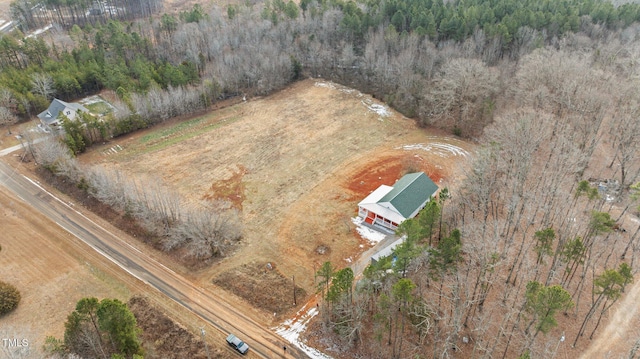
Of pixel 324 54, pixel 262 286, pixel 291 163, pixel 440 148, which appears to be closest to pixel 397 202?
pixel 262 286

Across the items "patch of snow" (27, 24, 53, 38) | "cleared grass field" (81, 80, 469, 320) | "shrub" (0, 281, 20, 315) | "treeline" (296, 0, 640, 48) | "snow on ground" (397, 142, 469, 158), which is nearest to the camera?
"shrub" (0, 281, 20, 315)

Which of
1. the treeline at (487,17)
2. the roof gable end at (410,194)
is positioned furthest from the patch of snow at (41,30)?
the roof gable end at (410,194)

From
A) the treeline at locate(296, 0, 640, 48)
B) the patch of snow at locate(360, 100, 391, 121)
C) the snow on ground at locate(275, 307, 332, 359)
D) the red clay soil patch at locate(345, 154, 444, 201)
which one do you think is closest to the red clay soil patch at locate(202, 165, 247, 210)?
the red clay soil patch at locate(345, 154, 444, 201)

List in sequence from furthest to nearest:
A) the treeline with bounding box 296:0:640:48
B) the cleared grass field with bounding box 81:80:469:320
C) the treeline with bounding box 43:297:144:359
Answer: the treeline with bounding box 296:0:640:48 → the cleared grass field with bounding box 81:80:469:320 → the treeline with bounding box 43:297:144:359

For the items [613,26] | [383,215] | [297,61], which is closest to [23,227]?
[383,215]

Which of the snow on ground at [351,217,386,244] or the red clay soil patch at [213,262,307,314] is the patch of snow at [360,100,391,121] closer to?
the snow on ground at [351,217,386,244]

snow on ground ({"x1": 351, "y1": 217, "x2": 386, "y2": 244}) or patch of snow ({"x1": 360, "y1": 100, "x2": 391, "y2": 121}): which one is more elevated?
patch of snow ({"x1": 360, "y1": 100, "x2": 391, "y2": 121})

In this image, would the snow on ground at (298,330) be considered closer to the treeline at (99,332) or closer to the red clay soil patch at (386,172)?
the treeline at (99,332)
